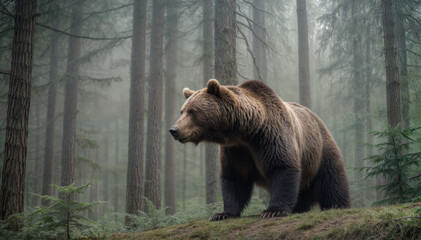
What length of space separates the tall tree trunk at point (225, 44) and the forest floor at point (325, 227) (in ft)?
15.1

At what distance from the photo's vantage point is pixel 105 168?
32.7m

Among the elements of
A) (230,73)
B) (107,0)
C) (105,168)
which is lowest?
(105,168)

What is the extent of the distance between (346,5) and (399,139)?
8.58 meters

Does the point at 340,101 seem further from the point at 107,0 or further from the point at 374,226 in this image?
the point at 374,226

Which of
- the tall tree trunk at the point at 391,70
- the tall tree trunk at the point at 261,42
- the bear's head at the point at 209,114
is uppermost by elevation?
the tall tree trunk at the point at 261,42

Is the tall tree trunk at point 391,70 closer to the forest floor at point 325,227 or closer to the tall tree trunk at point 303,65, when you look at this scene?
the tall tree trunk at point 303,65

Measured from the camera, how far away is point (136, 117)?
13172mm

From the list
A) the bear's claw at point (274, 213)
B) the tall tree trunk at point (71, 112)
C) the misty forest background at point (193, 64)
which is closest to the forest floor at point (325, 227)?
the bear's claw at point (274, 213)

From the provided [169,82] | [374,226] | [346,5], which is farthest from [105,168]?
[374,226]

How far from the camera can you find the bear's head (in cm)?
502

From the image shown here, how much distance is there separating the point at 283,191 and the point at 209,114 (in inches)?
63.2

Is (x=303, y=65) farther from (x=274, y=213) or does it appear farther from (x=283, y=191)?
(x=274, y=213)

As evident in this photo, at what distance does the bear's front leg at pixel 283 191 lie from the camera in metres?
4.95

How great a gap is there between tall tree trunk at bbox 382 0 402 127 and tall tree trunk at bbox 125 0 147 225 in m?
8.61
